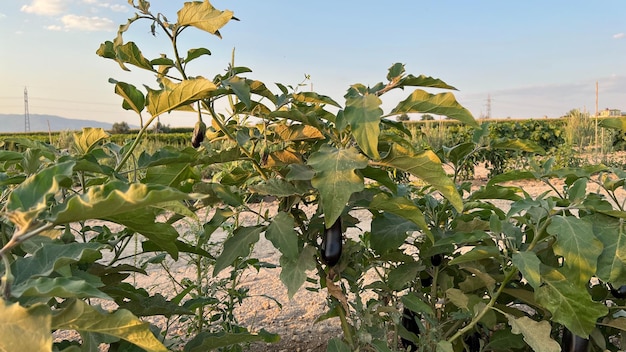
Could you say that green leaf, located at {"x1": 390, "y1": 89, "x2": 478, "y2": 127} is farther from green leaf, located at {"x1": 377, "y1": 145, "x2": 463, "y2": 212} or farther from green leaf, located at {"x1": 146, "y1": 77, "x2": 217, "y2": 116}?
green leaf, located at {"x1": 146, "y1": 77, "x2": 217, "y2": 116}

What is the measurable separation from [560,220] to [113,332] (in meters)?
0.83

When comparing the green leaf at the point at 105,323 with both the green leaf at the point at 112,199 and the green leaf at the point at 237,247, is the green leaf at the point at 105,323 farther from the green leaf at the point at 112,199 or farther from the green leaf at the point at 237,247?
the green leaf at the point at 237,247

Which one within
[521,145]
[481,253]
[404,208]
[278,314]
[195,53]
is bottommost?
[278,314]

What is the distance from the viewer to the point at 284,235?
3.50ft

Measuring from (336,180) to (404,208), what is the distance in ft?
0.63

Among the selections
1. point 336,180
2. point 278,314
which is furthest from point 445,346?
point 278,314

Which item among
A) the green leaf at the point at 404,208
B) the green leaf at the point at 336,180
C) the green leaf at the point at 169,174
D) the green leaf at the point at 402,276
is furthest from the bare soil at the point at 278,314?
the green leaf at the point at 336,180

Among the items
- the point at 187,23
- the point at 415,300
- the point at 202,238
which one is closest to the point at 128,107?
the point at 187,23

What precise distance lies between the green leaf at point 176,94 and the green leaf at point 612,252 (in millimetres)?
843

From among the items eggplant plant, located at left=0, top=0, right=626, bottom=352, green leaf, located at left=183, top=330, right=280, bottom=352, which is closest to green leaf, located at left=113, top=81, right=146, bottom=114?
eggplant plant, located at left=0, top=0, right=626, bottom=352

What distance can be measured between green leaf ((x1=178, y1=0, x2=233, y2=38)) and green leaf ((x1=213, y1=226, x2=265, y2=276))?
443 millimetres

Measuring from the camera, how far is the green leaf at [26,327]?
0.57 metres

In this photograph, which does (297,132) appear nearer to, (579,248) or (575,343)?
(579,248)

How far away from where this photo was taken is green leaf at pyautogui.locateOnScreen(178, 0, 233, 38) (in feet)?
3.52
